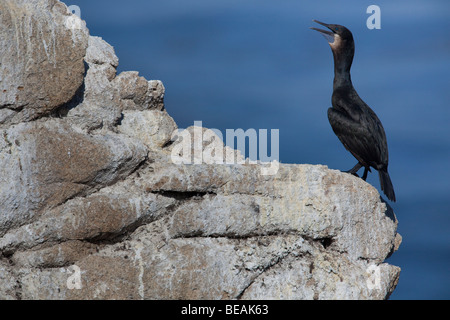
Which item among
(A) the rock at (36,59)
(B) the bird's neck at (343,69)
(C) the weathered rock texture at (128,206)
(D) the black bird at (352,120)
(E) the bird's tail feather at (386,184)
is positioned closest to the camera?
(C) the weathered rock texture at (128,206)

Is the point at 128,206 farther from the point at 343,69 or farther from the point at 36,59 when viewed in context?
the point at 343,69

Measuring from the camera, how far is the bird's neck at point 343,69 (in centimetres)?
1123

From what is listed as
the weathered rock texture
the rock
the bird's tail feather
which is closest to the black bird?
the bird's tail feather

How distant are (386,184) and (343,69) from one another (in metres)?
2.18

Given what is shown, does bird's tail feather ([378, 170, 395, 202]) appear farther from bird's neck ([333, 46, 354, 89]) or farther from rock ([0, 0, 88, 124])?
rock ([0, 0, 88, 124])

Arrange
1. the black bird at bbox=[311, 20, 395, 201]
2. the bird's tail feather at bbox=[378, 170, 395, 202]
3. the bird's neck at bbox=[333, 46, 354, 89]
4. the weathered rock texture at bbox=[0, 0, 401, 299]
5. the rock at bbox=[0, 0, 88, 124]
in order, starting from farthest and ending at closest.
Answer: the bird's neck at bbox=[333, 46, 354, 89], the black bird at bbox=[311, 20, 395, 201], the bird's tail feather at bbox=[378, 170, 395, 202], the rock at bbox=[0, 0, 88, 124], the weathered rock texture at bbox=[0, 0, 401, 299]

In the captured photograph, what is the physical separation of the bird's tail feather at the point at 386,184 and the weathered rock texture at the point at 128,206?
100 centimetres

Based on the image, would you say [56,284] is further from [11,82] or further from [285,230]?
[285,230]

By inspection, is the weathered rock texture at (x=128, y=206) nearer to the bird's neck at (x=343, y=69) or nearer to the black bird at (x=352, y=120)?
the black bird at (x=352, y=120)

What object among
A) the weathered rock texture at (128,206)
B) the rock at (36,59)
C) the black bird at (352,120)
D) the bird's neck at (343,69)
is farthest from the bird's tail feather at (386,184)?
the rock at (36,59)

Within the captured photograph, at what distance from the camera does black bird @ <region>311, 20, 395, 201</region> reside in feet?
34.5

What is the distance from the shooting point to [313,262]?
8.44 metres

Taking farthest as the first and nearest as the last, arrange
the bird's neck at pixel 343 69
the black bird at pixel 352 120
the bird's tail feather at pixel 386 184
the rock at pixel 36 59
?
the bird's neck at pixel 343 69, the black bird at pixel 352 120, the bird's tail feather at pixel 386 184, the rock at pixel 36 59

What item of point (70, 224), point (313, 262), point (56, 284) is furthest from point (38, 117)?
point (313, 262)
